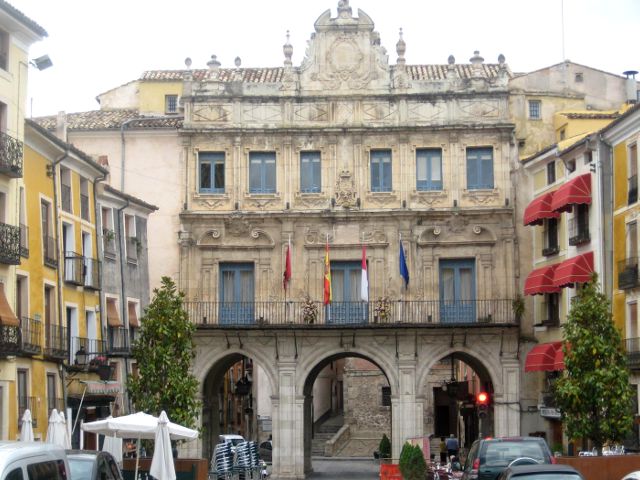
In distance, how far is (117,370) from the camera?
45.6 metres

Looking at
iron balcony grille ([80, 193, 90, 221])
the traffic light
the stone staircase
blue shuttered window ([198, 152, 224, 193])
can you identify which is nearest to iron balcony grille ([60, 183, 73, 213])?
iron balcony grille ([80, 193, 90, 221])

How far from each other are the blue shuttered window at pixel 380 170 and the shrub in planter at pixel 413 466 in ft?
44.2

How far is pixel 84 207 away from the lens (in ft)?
143

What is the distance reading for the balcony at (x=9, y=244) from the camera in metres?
33.4

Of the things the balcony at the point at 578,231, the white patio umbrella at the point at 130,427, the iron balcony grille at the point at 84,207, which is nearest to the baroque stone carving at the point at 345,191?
the balcony at the point at 578,231

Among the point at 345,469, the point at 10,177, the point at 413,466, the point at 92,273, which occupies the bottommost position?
the point at 345,469

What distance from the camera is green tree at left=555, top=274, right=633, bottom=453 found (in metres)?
33.5

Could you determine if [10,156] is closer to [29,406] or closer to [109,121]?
[29,406]

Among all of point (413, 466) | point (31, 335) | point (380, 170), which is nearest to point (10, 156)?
point (31, 335)

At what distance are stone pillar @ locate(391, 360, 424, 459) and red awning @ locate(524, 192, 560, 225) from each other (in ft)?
22.3

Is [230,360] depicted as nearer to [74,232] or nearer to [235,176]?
[235,176]

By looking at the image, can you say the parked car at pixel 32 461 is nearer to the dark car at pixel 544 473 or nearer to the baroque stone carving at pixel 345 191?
the dark car at pixel 544 473

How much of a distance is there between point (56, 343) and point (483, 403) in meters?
18.5

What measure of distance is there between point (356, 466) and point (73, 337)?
23801mm
